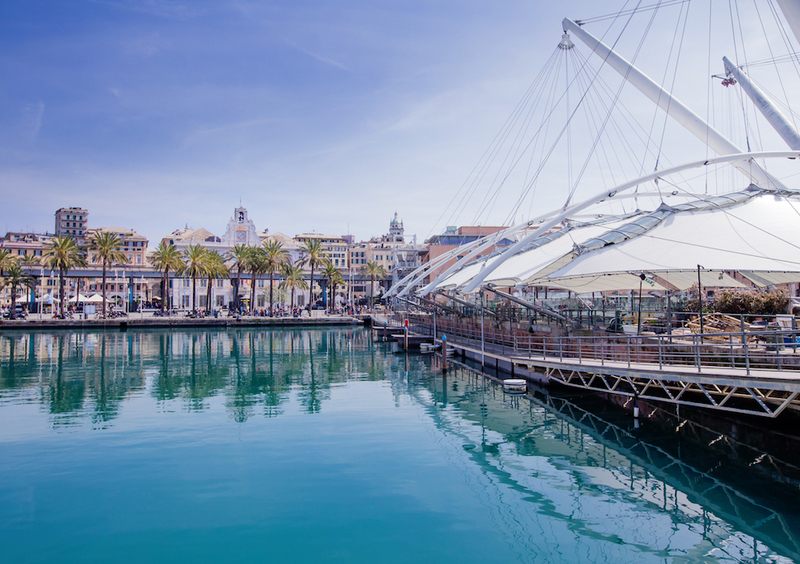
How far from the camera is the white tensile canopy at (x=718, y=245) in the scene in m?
18.6

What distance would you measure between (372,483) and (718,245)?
1586 centimetres

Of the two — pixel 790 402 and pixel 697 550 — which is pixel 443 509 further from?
pixel 790 402

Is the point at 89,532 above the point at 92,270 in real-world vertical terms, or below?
below

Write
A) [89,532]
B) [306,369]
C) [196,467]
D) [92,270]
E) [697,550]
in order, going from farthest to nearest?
[92,270]
[306,369]
[196,467]
[89,532]
[697,550]

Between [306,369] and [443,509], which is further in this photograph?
[306,369]

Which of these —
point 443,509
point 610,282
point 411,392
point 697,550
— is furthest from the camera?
point 610,282

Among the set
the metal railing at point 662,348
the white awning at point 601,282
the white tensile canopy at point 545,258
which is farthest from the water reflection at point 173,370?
the white awning at point 601,282

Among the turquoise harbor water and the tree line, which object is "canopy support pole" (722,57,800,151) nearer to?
the turquoise harbor water

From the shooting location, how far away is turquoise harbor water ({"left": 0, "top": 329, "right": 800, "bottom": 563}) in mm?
10484

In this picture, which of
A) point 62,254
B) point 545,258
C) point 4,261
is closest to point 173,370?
point 545,258

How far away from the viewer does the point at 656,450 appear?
16.3m

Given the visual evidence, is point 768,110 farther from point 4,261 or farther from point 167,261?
point 4,261

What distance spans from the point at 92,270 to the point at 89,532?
95562 millimetres

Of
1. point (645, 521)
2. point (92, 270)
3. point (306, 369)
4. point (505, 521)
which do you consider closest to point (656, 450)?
point (645, 521)
